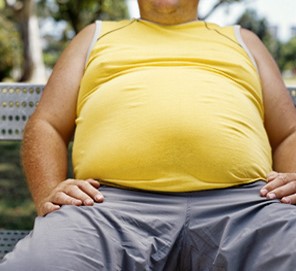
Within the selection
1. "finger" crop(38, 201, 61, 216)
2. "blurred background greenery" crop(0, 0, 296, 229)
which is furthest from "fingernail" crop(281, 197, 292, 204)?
"blurred background greenery" crop(0, 0, 296, 229)

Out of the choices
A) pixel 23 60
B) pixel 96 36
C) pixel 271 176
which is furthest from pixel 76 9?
pixel 271 176

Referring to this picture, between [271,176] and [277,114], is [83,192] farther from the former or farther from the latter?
[277,114]

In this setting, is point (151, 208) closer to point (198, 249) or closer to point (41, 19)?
point (198, 249)

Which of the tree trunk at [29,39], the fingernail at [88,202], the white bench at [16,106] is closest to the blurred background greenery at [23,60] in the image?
the tree trunk at [29,39]

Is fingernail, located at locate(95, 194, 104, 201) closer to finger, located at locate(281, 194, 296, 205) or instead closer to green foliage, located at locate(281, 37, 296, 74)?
finger, located at locate(281, 194, 296, 205)

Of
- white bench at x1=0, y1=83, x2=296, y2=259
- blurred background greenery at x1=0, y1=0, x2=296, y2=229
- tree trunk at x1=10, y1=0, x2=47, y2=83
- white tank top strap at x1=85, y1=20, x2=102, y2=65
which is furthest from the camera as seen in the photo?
tree trunk at x1=10, y1=0, x2=47, y2=83

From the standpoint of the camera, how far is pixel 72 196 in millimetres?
1709

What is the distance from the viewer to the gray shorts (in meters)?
1.46

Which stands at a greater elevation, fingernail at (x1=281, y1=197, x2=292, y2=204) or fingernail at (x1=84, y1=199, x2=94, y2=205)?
fingernail at (x1=84, y1=199, x2=94, y2=205)

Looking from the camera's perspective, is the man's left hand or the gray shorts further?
the man's left hand

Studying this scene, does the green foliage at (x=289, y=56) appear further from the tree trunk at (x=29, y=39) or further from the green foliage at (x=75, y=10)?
the tree trunk at (x=29, y=39)

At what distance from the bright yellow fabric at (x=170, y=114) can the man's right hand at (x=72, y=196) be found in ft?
0.39

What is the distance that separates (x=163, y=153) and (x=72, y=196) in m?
0.31

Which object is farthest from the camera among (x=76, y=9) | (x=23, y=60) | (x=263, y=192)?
(x=76, y=9)
